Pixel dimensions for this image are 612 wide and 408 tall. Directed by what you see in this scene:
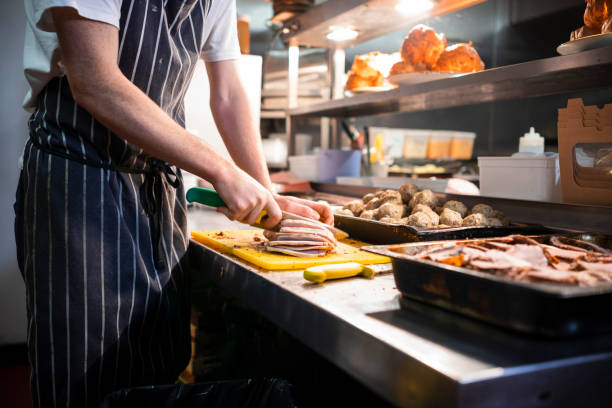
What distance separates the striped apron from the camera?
3.66ft

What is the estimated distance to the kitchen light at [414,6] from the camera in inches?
80.7

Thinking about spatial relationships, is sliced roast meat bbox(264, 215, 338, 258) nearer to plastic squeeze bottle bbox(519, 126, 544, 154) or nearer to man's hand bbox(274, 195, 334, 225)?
man's hand bbox(274, 195, 334, 225)

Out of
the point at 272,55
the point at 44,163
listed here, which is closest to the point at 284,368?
the point at 44,163

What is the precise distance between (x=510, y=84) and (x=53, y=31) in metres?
1.33

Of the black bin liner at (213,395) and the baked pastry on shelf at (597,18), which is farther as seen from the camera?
the baked pastry on shelf at (597,18)

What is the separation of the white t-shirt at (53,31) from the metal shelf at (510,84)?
686mm

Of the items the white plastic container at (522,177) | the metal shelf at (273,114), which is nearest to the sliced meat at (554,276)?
the white plastic container at (522,177)

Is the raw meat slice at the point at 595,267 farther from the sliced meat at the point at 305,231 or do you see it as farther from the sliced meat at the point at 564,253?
the sliced meat at the point at 305,231

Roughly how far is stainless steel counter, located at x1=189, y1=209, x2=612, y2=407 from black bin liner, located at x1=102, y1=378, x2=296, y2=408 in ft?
0.84

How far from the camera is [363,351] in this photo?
715mm

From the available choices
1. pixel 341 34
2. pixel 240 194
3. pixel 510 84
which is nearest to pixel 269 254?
pixel 240 194

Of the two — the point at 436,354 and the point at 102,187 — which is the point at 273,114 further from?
the point at 436,354

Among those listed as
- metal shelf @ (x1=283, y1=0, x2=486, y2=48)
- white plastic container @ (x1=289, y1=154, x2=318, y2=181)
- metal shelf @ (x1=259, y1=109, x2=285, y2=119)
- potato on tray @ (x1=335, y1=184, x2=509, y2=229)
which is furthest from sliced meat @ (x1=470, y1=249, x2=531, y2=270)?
metal shelf @ (x1=259, y1=109, x2=285, y2=119)

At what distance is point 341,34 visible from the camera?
2584mm
